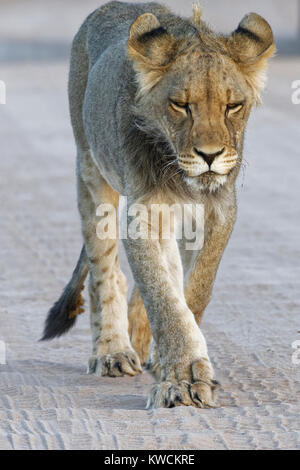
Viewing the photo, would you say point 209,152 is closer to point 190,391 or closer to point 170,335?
point 170,335

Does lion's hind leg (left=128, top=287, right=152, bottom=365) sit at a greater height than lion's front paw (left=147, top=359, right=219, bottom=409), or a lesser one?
lesser

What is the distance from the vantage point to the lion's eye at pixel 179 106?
461 cm

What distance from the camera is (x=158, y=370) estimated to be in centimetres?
482

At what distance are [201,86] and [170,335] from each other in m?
0.94

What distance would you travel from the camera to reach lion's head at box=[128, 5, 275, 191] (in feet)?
14.7

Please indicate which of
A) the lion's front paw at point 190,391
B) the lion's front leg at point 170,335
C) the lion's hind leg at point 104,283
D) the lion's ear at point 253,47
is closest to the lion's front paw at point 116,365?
the lion's hind leg at point 104,283

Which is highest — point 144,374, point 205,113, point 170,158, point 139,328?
point 205,113

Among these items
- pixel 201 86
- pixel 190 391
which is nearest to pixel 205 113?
pixel 201 86

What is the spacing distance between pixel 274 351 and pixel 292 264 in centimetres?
215

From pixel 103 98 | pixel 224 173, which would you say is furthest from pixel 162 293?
pixel 103 98

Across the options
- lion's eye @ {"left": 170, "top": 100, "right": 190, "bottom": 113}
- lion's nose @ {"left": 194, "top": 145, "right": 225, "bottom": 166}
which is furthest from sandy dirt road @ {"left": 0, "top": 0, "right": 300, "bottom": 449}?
lion's nose @ {"left": 194, "top": 145, "right": 225, "bottom": 166}

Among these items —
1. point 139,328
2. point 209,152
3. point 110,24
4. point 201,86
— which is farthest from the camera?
point 110,24

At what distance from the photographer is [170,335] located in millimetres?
4590

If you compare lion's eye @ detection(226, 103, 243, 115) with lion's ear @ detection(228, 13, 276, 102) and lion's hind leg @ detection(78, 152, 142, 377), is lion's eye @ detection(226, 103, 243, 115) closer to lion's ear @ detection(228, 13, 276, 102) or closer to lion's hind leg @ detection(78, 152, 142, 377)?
lion's ear @ detection(228, 13, 276, 102)
